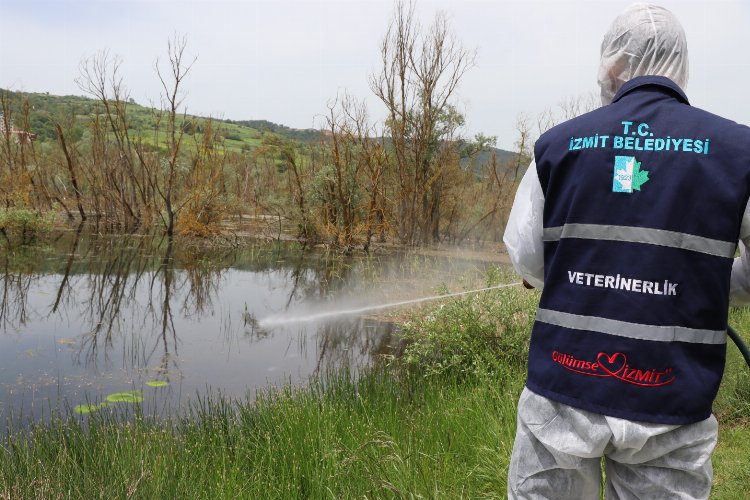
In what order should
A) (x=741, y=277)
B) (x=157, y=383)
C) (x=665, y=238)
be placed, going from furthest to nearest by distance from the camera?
(x=157, y=383)
(x=741, y=277)
(x=665, y=238)

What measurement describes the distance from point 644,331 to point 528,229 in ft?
1.48

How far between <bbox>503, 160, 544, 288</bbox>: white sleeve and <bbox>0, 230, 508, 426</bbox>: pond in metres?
3.94

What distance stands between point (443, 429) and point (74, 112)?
21.9m

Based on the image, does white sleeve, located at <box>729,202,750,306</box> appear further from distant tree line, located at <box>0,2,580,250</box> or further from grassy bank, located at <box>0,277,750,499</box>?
distant tree line, located at <box>0,2,580,250</box>

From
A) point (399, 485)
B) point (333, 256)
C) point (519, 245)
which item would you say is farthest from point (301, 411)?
point (333, 256)

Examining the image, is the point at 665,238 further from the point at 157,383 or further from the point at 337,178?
the point at 337,178

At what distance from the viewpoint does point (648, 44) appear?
6.01 feet

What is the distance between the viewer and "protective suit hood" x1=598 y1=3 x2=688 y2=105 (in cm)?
182

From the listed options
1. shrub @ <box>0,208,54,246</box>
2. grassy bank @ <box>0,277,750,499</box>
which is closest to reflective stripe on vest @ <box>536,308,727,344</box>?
grassy bank @ <box>0,277,750,499</box>

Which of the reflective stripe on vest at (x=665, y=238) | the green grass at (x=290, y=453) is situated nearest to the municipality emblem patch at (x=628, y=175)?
the reflective stripe on vest at (x=665, y=238)

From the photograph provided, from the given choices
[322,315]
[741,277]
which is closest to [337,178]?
[322,315]

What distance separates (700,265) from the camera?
1646mm

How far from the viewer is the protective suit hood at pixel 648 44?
5.98 ft

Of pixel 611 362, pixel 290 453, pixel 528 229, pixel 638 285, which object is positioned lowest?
pixel 290 453
